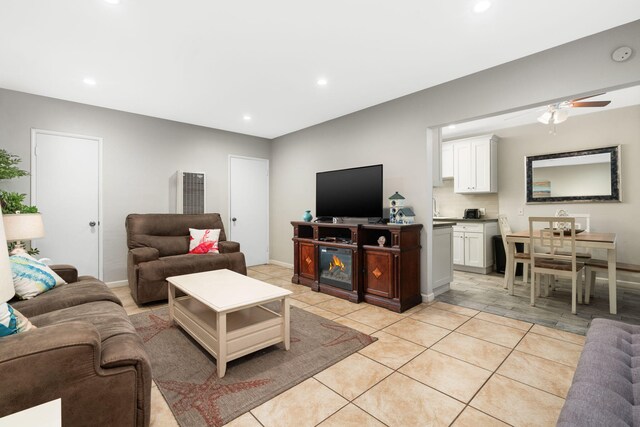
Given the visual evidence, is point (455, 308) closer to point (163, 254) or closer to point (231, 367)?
point (231, 367)

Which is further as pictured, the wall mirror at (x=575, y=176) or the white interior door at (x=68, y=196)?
the wall mirror at (x=575, y=176)

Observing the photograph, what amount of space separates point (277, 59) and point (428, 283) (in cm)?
303

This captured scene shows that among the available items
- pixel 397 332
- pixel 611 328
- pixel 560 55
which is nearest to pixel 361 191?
pixel 397 332

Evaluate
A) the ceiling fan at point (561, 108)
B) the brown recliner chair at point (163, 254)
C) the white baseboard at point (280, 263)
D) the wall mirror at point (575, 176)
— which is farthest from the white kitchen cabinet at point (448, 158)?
the brown recliner chair at point (163, 254)

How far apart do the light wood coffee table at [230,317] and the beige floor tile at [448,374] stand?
3.29 feet

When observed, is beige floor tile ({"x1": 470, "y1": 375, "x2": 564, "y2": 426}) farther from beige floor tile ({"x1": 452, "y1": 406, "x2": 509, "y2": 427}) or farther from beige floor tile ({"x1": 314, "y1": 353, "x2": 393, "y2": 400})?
beige floor tile ({"x1": 314, "y1": 353, "x2": 393, "y2": 400})

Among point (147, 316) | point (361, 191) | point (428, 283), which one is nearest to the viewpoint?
point (147, 316)

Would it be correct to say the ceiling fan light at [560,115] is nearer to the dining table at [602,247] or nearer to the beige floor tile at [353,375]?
the dining table at [602,247]

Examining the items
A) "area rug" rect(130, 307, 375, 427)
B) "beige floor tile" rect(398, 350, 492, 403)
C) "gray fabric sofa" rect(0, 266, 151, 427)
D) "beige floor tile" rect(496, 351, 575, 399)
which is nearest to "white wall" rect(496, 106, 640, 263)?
"beige floor tile" rect(496, 351, 575, 399)

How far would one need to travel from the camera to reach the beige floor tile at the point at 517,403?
1595mm

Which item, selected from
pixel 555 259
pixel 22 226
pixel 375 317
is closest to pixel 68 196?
pixel 22 226

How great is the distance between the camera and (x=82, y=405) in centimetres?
118

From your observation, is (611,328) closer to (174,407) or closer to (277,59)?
(174,407)

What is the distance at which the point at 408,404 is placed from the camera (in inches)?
67.8
